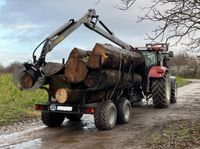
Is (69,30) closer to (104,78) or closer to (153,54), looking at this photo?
(104,78)

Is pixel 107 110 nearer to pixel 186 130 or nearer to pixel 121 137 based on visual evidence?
pixel 121 137

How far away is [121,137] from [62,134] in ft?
5.48

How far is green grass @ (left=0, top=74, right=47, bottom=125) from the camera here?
46.3ft

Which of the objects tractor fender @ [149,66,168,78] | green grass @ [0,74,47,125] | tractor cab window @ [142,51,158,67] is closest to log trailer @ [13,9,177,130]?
tractor fender @ [149,66,168,78]

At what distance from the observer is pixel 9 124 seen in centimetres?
1308

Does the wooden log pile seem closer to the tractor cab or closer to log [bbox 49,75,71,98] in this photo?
log [bbox 49,75,71,98]

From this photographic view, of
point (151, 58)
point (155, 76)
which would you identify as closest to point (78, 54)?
point (155, 76)

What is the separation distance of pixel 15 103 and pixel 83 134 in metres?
5.76

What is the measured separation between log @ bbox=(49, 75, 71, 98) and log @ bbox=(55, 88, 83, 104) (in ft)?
1.12

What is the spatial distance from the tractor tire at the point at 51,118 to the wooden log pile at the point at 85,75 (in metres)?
0.73

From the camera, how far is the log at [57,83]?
470 inches

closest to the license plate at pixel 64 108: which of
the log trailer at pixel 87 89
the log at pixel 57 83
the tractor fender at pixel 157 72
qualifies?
the log trailer at pixel 87 89

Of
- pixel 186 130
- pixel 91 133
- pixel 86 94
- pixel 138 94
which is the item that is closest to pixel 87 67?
pixel 86 94

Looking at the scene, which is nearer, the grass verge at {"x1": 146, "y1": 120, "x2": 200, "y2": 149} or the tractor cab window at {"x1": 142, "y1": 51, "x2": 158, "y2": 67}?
the grass verge at {"x1": 146, "y1": 120, "x2": 200, "y2": 149}
